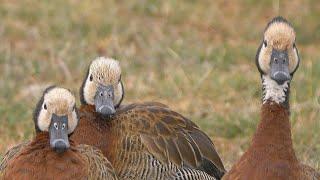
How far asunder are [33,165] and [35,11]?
6323 millimetres

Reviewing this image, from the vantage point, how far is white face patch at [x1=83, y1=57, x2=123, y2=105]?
8070mm

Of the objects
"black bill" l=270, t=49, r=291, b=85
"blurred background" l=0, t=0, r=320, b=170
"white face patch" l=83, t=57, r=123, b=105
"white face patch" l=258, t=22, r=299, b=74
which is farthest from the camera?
"blurred background" l=0, t=0, r=320, b=170

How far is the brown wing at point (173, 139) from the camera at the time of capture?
26.6ft

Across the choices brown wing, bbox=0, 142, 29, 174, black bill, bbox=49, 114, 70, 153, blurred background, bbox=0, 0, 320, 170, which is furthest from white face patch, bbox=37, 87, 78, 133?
blurred background, bbox=0, 0, 320, 170

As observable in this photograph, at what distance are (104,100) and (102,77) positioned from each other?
0.78 feet

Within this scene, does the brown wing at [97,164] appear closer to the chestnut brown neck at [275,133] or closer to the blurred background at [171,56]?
the chestnut brown neck at [275,133]

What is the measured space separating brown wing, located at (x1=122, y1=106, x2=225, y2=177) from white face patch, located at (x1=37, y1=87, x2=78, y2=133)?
3.41ft

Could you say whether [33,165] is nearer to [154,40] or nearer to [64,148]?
[64,148]

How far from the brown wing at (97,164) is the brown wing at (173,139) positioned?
0.63m

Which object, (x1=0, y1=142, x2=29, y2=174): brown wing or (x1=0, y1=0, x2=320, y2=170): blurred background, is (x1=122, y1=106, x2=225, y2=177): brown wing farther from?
(x1=0, y1=142, x2=29, y2=174): brown wing

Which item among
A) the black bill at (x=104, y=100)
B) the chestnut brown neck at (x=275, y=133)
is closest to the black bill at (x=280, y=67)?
the chestnut brown neck at (x=275, y=133)

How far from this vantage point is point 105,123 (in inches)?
315

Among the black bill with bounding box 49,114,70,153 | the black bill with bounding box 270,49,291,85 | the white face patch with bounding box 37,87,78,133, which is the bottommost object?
the black bill with bounding box 49,114,70,153

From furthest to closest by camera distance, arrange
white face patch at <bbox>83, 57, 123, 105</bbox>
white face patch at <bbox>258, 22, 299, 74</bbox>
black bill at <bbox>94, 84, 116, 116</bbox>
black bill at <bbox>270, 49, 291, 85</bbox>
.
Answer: white face patch at <bbox>83, 57, 123, 105</bbox>
black bill at <bbox>94, 84, 116, 116</bbox>
white face patch at <bbox>258, 22, 299, 74</bbox>
black bill at <bbox>270, 49, 291, 85</bbox>
